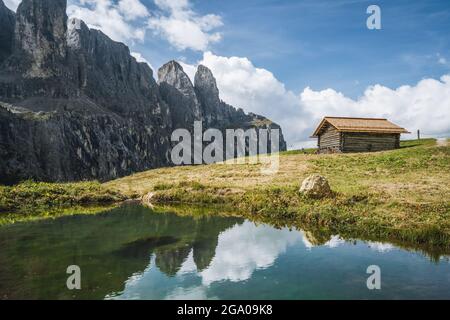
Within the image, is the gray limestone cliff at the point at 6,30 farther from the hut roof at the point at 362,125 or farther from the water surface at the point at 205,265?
the water surface at the point at 205,265

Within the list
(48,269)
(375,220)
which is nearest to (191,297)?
(48,269)

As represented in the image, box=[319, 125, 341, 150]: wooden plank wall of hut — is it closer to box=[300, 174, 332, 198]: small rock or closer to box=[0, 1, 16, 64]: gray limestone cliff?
box=[300, 174, 332, 198]: small rock

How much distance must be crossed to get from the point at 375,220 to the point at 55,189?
96.9ft

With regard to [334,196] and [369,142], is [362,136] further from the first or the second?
[334,196]

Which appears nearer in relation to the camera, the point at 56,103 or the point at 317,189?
the point at 317,189

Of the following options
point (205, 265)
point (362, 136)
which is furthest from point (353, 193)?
point (362, 136)

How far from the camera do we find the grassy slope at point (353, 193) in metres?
19.9

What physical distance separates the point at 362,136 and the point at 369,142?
1.46m

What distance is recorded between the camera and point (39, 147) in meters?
114

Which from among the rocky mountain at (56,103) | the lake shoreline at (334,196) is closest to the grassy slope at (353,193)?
the lake shoreline at (334,196)

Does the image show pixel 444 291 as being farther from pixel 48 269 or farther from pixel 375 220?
pixel 48 269

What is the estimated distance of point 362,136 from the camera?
56.0 meters

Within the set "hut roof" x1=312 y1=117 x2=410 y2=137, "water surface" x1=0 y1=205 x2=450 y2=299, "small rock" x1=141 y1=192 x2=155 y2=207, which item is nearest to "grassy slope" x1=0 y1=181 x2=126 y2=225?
"small rock" x1=141 y1=192 x2=155 y2=207

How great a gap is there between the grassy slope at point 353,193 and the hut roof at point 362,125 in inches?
259
